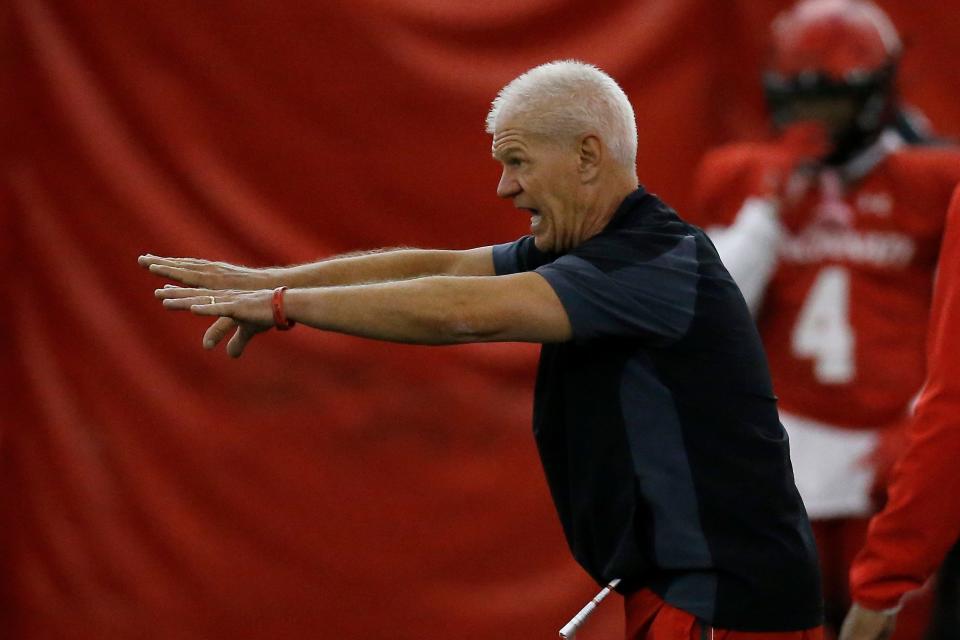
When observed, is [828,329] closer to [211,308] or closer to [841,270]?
[841,270]

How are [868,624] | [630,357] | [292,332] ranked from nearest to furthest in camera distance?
[630,357] < [868,624] < [292,332]

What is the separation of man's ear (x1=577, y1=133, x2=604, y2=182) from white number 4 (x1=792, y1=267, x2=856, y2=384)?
1.22m

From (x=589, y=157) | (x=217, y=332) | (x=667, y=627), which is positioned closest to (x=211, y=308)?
(x=217, y=332)

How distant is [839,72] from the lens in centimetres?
318

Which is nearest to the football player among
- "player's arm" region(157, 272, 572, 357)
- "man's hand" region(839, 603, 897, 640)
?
"man's hand" region(839, 603, 897, 640)

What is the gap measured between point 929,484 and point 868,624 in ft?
0.85

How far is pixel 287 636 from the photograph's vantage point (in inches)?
154

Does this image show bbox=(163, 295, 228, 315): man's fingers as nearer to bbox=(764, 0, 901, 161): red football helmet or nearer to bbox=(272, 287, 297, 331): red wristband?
bbox=(272, 287, 297, 331): red wristband

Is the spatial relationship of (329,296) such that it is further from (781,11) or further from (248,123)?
(781,11)

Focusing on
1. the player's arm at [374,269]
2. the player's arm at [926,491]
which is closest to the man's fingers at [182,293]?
the player's arm at [374,269]

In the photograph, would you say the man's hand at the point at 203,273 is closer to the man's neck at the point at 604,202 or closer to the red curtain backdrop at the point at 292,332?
the man's neck at the point at 604,202

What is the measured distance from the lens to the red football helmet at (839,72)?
3188 mm

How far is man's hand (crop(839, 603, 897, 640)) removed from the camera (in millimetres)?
2312

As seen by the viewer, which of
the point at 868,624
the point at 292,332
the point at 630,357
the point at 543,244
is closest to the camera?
the point at 630,357
